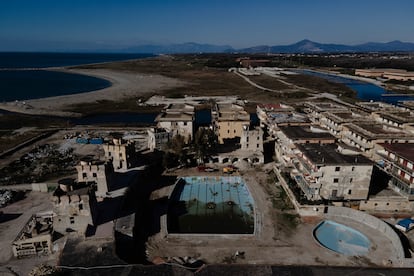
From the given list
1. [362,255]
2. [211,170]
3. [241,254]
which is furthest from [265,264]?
[211,170]

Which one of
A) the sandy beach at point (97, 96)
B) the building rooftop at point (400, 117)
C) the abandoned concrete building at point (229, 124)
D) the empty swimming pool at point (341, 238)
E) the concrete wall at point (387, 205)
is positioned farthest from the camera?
the sandy beach at point (97, 96)

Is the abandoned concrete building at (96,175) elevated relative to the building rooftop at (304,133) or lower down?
lower down

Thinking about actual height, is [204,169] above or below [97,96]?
below

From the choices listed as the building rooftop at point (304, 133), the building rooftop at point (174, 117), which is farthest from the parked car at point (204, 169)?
the building rooftop at point (304, 133)

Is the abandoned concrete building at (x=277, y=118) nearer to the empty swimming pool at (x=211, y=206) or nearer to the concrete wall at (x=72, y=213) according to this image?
the empty swimming pool at (x=211, y=206)

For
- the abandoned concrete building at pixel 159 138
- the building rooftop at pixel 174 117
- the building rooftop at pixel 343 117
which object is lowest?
the abandoned concrete building at pixel 159 138

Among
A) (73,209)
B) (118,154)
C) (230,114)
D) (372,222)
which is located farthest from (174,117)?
(372,222)

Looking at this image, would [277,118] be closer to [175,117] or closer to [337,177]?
[175,117]
